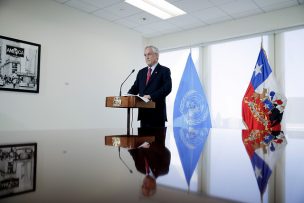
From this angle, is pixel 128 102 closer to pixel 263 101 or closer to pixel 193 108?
pixel 263 101

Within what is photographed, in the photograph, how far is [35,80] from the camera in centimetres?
412

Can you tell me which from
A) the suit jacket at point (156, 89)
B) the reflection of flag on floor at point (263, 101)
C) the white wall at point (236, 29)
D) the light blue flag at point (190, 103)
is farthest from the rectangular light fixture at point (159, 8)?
the suit jacket at point (156, 89)

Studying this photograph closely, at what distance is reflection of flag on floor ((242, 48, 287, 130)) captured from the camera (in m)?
4.24

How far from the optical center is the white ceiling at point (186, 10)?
4.34 m

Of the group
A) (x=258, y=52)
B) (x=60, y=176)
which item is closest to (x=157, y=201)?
(x=60, y=176)

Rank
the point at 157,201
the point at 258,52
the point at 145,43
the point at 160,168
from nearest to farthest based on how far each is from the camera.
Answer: the point at 157,201
the point at 160,168
the point at 258,52
the point at 145,43

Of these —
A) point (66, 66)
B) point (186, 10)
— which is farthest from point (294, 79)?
point (66, 66)

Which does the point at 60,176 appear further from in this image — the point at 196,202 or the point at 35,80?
the point at 35,80

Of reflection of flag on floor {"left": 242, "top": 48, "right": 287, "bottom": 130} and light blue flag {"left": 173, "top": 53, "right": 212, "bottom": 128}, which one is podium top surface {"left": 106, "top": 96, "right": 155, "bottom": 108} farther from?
light blue flag {"left": 173, "top": 53, "right": 212, "bottom": 128}

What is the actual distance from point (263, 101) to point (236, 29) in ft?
5.10

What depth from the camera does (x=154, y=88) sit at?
8.25ft

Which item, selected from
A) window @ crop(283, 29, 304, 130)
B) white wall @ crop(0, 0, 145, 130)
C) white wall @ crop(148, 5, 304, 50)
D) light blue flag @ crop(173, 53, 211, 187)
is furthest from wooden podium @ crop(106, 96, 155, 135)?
white wall @ crop(148, 5, 304, 50)

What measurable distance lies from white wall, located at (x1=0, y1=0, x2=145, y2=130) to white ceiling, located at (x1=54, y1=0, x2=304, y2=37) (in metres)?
0.30

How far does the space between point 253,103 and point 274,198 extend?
450cm
